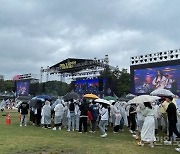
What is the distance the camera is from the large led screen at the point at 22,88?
202ft

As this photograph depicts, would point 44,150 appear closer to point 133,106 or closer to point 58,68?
point 133,106

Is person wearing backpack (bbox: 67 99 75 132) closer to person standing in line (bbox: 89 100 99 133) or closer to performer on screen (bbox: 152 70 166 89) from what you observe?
person standing in line (bbox: 89 100 99 133)

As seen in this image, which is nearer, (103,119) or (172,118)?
(172,118)

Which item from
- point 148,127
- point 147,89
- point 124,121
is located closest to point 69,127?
point 124,121

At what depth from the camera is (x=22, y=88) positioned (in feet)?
204

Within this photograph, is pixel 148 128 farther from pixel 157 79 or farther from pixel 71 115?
pixel 157 79

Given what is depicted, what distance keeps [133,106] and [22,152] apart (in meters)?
8.76

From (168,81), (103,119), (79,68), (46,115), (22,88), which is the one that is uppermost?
(79,68)

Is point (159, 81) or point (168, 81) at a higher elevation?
point (159, 81)

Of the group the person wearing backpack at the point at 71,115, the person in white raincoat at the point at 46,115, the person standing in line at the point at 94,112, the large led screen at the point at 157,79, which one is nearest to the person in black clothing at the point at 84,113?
the person standing in line at the point at 94,112

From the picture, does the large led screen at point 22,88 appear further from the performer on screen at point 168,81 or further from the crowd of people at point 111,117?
the crowd of people at point 111,117

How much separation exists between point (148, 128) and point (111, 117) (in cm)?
818

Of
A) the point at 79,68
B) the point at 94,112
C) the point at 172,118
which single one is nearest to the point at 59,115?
the point at 94,112

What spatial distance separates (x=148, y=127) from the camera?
39.8ft
